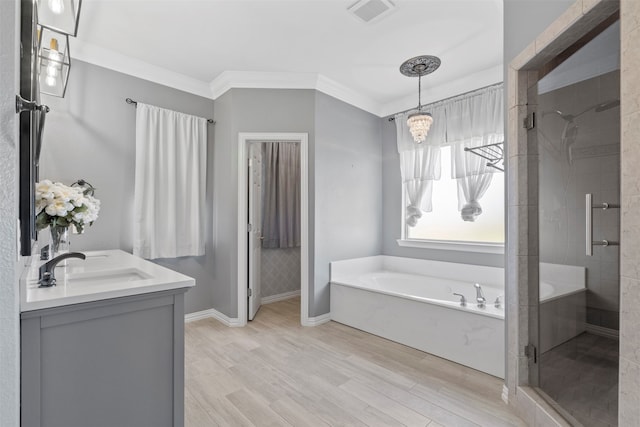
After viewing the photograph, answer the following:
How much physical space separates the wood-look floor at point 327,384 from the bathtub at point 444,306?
5.2 inches

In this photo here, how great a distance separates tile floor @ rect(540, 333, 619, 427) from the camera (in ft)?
4.49

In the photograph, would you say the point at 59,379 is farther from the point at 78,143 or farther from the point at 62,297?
the point at 78,143

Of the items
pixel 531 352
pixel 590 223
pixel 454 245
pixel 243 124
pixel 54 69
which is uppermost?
pixel 54 69

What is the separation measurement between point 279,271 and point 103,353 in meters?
3.27

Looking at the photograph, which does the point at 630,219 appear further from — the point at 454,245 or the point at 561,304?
the point at 454,245

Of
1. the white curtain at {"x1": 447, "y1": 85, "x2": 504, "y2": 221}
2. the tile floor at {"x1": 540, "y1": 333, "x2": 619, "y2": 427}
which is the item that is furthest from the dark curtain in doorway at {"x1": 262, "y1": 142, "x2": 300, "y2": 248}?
the tile floor at {"x1": 540, "y1": 333, "x2": 619, "y2": 427}

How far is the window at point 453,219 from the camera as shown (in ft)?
10.5

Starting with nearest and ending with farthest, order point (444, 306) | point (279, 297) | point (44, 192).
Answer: point (44, 192) < point (444, 306) < point (279, 297)

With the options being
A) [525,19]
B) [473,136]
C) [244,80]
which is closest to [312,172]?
[244,80]

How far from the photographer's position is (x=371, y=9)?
2.24m

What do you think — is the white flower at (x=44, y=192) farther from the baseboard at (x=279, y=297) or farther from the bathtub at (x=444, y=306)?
the baseboard at (x=279, y=297)

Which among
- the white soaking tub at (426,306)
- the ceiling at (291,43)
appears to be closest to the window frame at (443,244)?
the white soaking tub at (426,306)

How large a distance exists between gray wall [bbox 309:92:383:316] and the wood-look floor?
2.48 ft

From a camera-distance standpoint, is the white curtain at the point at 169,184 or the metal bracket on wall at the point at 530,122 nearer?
the metal bracket on wall at the point at 530,122
